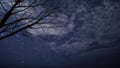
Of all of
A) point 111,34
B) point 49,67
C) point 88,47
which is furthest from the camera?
point 49,67

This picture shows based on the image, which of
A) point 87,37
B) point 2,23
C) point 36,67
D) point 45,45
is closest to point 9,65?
point 36,67

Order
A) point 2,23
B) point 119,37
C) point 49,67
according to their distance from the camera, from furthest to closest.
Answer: point 49,67 < point 119,37 < point 2,23

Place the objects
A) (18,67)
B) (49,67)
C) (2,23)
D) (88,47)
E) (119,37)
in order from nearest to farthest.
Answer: (2,23), (119,37), (88,47), (18,67), (49,67)

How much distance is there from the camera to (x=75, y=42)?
29.8 m

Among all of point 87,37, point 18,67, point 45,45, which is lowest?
point 87,37

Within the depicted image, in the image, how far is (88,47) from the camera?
109 feet

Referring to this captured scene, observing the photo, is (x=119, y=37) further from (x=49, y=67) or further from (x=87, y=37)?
(x=49, y=67)

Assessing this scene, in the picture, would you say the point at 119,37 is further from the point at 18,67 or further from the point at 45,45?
the point at 18,67

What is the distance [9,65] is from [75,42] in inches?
2505

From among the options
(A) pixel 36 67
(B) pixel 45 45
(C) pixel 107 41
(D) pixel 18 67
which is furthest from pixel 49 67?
(C) pixel 107 41

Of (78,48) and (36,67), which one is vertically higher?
(36,67)

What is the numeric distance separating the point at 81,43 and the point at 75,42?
66.3 inches

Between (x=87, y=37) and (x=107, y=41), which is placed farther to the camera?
(x=107, y=41)

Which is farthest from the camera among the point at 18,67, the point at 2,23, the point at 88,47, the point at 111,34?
the point at 18,67
